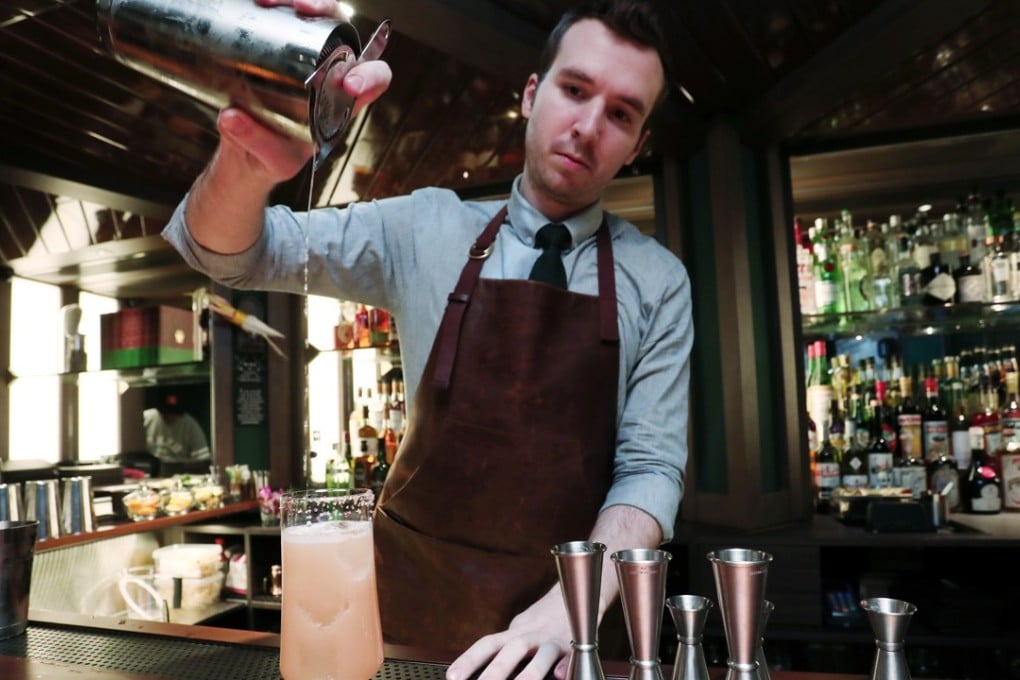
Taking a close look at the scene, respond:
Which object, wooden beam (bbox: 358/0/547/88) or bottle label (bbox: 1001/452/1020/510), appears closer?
wooden beam (bbox: 358/0/547/88)

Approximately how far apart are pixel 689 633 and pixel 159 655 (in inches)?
30.6

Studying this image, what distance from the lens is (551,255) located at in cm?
158

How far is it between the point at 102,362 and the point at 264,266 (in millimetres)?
2582

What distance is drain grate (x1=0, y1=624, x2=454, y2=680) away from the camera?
0.96m

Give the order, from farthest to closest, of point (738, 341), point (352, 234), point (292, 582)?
1. point (738, 341)
2. point (352, 234)
3. point (292, 582)

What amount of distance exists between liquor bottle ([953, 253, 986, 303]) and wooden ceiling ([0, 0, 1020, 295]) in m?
0.50

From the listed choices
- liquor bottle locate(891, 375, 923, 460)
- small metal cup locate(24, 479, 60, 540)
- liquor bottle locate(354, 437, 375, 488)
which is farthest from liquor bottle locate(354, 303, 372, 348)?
liquor bottle locate(891, 375, 923, 460)

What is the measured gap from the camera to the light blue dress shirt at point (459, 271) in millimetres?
1474

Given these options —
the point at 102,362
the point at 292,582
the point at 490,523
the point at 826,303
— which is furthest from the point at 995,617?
the point at 102,362

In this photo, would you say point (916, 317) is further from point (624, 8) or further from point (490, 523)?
point (490, 523)

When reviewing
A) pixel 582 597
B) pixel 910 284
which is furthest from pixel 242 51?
pixel 910 284

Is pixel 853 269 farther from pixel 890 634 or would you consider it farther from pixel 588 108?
pixel 890 634

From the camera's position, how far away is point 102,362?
139 inches

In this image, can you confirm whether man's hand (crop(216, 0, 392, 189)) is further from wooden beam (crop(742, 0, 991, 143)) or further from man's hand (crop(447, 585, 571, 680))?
wooden beam (crop(742, 0, 991, 143))
